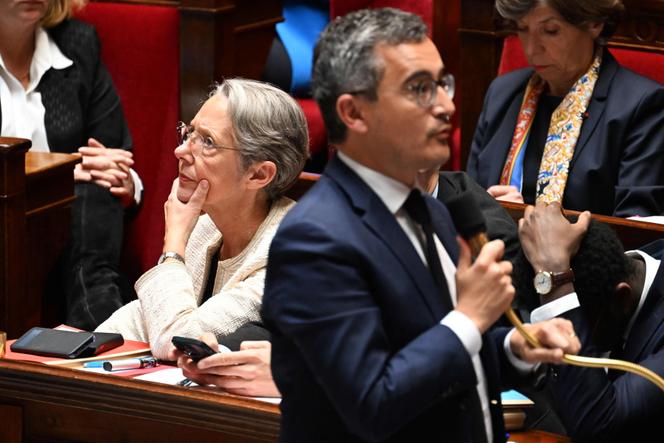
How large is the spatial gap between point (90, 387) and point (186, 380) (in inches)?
4.6

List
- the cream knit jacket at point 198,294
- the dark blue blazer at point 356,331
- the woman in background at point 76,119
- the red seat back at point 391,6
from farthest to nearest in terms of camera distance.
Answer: the red seat back at point 391,6
the woman in background at point 76,119
the cream knit jacket at point 198,294
the dark blue blazer at point 356,331

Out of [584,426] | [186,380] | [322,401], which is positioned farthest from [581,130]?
[322,401]

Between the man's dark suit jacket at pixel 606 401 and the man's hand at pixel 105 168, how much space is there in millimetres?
1149

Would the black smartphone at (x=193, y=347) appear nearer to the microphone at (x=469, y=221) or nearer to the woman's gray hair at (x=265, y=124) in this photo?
the woman's gray hair at (x=265, y=124)

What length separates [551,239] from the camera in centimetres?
149

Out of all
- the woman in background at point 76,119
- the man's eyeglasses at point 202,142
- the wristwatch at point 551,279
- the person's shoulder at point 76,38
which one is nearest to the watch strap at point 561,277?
the wristwatch at point 551,279

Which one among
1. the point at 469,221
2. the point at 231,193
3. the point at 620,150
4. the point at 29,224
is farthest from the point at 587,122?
the point at 469,221

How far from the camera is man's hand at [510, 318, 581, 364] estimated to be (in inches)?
39.3

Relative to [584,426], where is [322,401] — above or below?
above

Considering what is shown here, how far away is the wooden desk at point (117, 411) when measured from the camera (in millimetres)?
1356

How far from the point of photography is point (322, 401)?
96cm

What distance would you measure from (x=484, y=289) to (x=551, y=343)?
0.35ft

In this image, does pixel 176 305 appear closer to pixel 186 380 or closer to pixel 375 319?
pixel 186 380

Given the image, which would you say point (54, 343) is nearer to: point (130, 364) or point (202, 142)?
point (130, 364)
